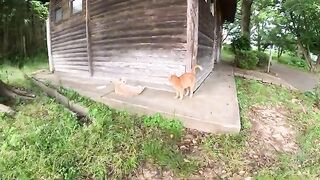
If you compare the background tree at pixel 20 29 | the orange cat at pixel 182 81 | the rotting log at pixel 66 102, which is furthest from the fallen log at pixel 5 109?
the background tree at pixel 20 29

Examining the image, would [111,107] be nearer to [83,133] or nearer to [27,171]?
[83,133]

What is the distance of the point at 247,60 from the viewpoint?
12375 mm

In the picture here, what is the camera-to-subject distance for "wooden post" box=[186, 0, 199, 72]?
5969 millimetres

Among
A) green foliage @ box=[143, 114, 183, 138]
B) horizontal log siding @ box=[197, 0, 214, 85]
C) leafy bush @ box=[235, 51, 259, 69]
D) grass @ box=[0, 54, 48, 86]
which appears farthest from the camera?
leafy bush @ box=[235, 51, 259, 69]

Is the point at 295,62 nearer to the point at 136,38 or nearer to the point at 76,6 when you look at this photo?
the point at 76,6

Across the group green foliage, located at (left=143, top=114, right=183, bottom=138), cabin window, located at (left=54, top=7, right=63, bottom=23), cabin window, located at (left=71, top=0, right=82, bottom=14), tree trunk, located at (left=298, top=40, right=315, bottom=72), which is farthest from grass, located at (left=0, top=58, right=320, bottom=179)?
Answer: tree trunk, located at (left=298, top=40, right=315, bottom=72)

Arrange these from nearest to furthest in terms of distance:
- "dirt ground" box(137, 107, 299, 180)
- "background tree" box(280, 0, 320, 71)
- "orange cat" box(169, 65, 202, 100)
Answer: "dirt ground" box(137, 107, 299, 180), "orange cat" box(169, 65, 202, 100), "background tree" box(280, 0, 320, 71)

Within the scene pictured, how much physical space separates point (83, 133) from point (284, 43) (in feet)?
49.2

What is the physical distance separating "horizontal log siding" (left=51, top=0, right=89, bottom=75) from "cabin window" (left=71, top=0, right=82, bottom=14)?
0.49 feet

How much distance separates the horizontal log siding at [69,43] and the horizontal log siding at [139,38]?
2.32 feet

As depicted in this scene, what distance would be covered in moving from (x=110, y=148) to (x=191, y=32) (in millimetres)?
3069

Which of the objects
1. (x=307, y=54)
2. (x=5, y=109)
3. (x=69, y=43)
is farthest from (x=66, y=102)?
(x=307, y=54)

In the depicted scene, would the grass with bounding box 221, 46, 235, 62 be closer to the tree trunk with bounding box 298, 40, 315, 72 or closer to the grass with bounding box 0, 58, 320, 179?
the tree trunk with bounding box 298, 40, 315, 72

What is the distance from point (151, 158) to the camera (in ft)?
12.8
